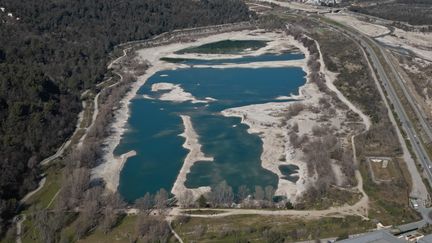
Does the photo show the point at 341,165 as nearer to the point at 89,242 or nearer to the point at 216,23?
the point at 89,242

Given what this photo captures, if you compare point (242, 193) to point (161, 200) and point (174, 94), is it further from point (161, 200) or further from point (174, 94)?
point (174, 94)

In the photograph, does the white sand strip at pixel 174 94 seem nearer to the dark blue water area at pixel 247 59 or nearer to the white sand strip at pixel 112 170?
the dark blue water area at pixel 247 59

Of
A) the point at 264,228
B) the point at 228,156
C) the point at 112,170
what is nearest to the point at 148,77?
the point at 228,156

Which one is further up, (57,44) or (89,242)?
(57,44)

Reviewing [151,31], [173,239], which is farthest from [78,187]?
[151,31]

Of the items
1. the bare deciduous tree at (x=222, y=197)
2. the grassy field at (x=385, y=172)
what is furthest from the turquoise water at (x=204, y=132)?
the grassy field at (x=385, y=172)

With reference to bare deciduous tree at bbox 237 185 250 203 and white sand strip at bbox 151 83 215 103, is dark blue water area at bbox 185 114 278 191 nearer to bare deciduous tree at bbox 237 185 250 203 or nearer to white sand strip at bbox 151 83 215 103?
bare deciduous tree at bbox 237 185 250 203

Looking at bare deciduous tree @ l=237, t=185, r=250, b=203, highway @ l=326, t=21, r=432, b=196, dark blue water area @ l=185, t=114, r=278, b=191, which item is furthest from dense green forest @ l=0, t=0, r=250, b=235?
highway @ l=326, t=21, r=432, b=196
